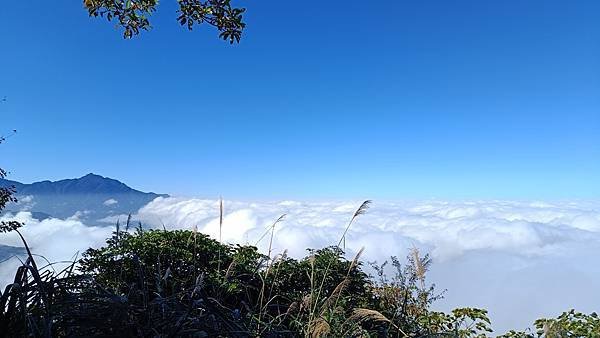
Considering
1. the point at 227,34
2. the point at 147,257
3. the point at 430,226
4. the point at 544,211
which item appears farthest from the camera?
the point at 544,211

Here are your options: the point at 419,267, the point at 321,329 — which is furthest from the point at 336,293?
the point at 419,267

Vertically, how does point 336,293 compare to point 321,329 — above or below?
above

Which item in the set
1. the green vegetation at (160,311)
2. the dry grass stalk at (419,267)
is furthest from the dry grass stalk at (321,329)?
the dry grass stalk at (419,267)

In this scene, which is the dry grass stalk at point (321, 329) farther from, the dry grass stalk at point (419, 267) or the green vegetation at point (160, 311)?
the dry grass stalk at point (419, 267)

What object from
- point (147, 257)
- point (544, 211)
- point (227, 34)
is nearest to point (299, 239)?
point (147, 257)

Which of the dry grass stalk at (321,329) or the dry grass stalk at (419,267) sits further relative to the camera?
the dry grass stalk at (419,267)

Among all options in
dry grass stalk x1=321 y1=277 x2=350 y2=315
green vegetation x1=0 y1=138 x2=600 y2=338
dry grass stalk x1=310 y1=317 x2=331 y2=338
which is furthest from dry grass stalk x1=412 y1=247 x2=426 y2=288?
dry grass stalk x1=310 y1=317 x2=331 y2=338

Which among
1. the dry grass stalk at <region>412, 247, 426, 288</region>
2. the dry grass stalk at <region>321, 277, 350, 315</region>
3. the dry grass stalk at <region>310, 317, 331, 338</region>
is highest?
the dry grass stalk at <region>412, 247, 426, 288</region>

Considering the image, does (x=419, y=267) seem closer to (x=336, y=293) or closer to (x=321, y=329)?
(x=336, y=293)

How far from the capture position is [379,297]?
550 cm

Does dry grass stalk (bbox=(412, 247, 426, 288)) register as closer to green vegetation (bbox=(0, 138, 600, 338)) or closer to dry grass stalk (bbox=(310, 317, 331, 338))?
Answer: green vegetation (bbox=(0, 138, 600, 338))

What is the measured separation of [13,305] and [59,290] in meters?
0.17

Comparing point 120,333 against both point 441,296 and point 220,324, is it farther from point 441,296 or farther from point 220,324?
point 441,296

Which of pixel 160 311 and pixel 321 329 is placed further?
pixel 321 329
